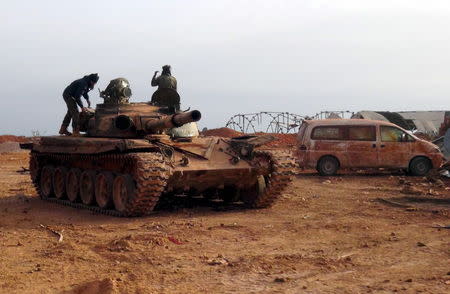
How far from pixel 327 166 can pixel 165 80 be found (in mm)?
7627

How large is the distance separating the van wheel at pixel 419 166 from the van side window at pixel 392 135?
2.34 feet

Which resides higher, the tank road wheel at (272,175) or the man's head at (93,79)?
the man's head at (93,79)

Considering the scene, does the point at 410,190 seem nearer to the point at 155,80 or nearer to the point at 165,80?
the point at 165,80

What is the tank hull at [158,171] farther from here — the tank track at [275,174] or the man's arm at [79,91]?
the man's arm at [79,91]

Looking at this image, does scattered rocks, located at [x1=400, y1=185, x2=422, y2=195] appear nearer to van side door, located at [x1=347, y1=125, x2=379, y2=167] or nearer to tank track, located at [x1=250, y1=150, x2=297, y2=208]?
van side door, located at [x1=347, y1=125, x2=379, y2=167]

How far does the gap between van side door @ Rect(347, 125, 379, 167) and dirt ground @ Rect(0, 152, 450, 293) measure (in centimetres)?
579

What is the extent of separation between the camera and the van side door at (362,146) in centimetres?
1958

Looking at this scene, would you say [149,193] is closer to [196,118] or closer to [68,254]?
[196,118]

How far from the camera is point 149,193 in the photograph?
10992 millimetres

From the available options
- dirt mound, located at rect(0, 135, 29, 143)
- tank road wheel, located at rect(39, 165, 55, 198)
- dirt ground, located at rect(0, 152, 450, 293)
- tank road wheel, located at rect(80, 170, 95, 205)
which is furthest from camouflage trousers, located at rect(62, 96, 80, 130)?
dirt mound, located at rect(0, 135, 29, 143)

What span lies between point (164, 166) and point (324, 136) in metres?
9.79

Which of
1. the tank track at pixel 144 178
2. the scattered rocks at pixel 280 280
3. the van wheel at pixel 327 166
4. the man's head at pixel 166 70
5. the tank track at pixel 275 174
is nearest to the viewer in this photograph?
the scattered rocks at pixel 280 280

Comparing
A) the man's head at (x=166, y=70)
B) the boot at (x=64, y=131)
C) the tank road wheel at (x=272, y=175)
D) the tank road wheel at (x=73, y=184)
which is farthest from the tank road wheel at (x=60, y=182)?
the tank road wheel at (x=272, y=175)

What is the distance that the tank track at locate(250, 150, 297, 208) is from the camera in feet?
40.2
